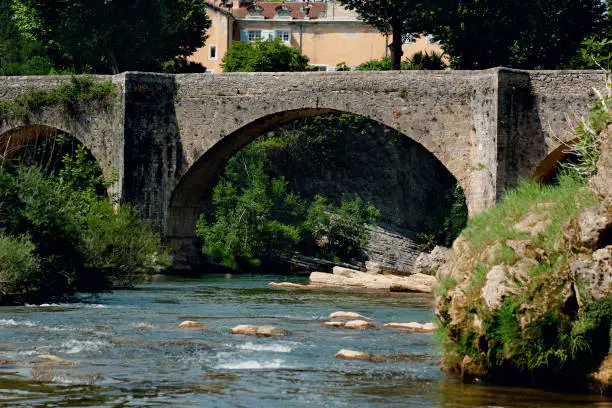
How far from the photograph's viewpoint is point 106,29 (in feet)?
135

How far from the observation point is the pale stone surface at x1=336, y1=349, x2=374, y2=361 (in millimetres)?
15945

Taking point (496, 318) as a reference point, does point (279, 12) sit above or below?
above

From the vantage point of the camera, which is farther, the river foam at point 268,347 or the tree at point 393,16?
the tree at point 393,16

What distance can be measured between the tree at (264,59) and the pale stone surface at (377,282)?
63.5 feet

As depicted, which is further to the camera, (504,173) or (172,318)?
(504,173)

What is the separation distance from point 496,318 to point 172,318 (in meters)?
9.17

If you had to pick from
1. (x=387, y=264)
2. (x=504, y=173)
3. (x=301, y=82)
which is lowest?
(x=387, y=264)

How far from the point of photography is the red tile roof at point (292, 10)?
215 ft

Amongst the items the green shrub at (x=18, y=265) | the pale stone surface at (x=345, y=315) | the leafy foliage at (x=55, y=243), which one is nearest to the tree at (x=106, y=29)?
the leafy foliage at (x=55, y=243)

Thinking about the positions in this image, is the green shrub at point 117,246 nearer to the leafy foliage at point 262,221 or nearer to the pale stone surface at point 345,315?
the pale stone surface at point 345,315

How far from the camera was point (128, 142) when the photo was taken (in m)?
32.8

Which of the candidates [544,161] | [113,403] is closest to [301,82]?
[544,161]

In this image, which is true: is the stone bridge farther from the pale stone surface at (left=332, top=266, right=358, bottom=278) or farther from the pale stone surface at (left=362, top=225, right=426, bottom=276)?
the pale stone surface at (left=362, top=225, right=426, bottom=276)

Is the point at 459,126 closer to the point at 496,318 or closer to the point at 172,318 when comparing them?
the point at 172,318
